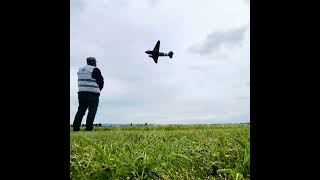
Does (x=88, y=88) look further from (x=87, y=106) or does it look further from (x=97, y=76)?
(x=87, y=106)

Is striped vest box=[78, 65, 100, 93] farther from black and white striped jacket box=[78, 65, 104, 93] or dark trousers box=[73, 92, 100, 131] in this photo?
dark trousers box=[73, 92, 100, 131]

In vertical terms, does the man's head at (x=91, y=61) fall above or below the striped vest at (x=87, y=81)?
above

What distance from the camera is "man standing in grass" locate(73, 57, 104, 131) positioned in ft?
36.5

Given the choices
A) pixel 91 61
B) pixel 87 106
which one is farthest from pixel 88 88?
pixel 91 61

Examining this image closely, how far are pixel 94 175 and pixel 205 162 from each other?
91 centimetres

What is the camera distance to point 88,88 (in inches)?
440

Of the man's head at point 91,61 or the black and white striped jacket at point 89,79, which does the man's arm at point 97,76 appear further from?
the man's head at point 91,61

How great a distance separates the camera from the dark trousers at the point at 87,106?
1122 cm

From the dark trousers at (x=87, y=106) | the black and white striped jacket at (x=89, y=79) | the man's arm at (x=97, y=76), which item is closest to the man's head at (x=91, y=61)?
the black and white striped jacket at (x=89, y=79)

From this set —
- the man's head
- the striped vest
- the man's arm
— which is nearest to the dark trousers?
the striped vest
